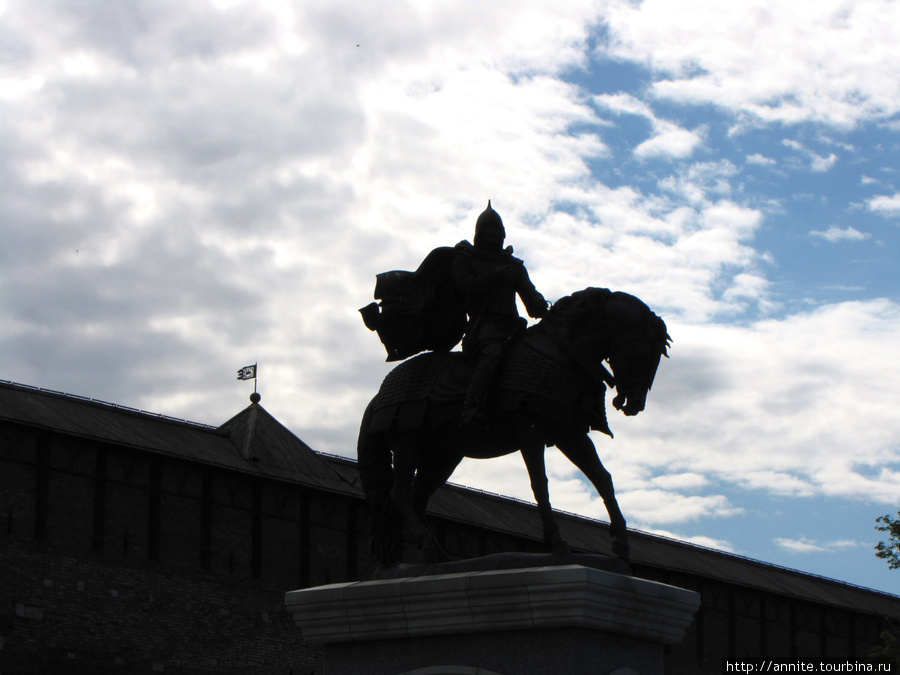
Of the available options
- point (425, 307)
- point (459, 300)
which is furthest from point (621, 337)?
point (425, 307)

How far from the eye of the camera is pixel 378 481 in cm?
796

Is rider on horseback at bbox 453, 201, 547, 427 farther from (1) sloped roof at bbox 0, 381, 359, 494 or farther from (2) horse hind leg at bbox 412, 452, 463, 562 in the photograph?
(1) sloped roof at bbox 0, 381, 359, 494

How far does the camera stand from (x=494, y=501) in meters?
44.9

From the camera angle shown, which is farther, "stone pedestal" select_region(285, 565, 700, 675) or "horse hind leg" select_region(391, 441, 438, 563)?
"horse hind leg" select_region(391, 441, 438, 563)

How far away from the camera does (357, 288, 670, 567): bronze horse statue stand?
7.25 m

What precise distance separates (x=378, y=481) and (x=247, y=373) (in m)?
37.3

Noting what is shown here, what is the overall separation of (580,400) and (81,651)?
25.2m

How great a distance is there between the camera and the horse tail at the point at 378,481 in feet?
25.9

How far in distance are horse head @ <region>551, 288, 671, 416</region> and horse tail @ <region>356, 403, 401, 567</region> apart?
1.25 metres

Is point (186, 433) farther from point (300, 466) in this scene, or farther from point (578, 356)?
point (578, 356)

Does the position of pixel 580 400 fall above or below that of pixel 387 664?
above

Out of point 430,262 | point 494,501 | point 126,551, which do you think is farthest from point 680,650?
point 430,262

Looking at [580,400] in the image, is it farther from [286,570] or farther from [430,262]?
[286,570]

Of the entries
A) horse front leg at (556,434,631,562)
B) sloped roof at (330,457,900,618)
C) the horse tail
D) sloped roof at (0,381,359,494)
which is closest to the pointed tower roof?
sloped roof at (0,381,359,494)
